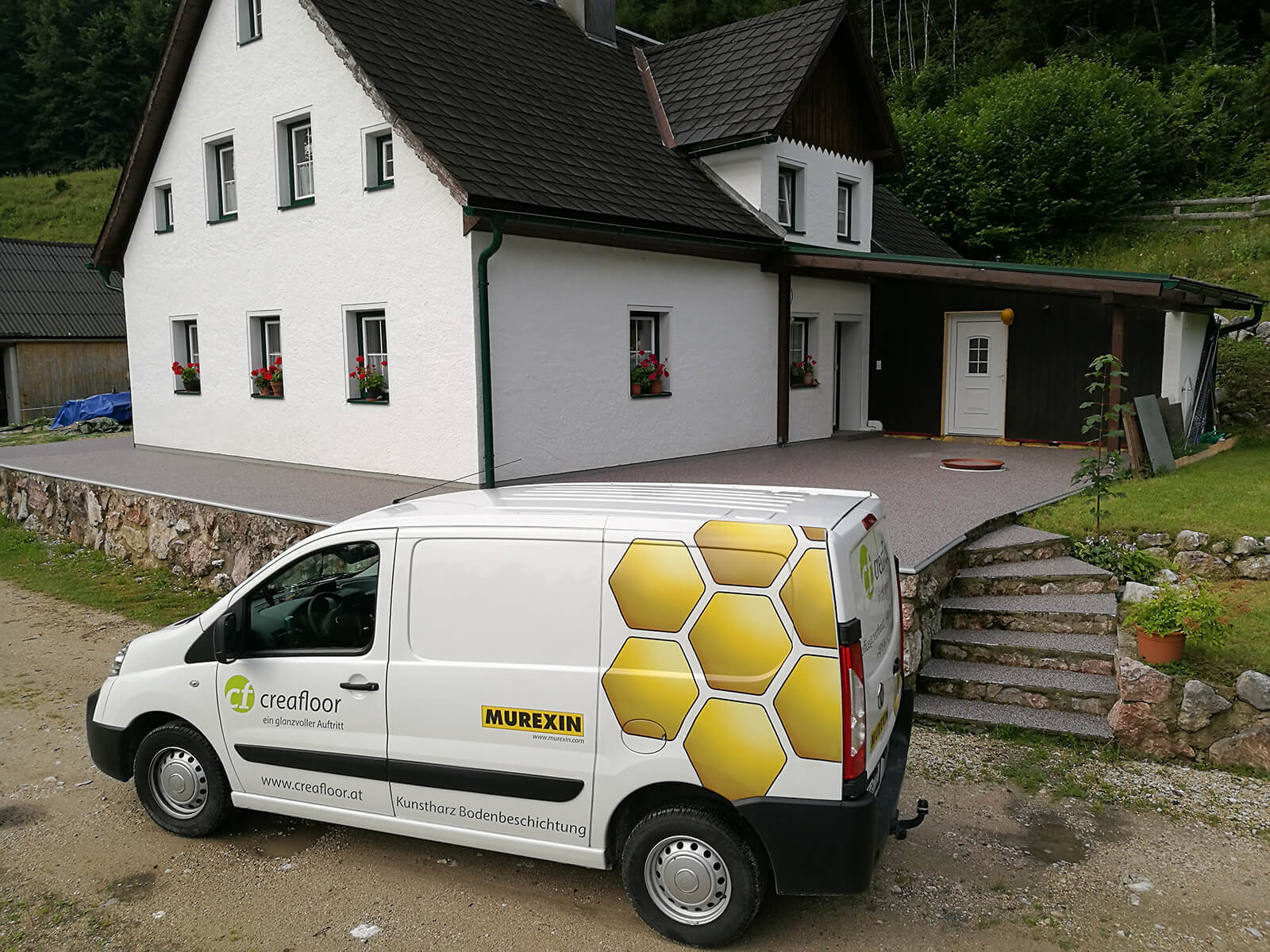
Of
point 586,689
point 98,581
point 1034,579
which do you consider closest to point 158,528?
point 98,581

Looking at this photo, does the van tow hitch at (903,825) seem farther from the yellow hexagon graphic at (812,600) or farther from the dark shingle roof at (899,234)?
the dark shingle roof at (899,234)

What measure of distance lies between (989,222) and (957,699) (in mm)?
25953

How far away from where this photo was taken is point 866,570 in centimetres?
438

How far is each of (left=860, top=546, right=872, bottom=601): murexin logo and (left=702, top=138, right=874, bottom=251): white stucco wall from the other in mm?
12814

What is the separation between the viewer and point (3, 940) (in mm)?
4465

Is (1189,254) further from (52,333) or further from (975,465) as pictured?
(52,333)

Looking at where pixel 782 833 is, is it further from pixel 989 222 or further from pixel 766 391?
pixel 989 222

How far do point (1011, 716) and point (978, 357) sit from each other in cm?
1154

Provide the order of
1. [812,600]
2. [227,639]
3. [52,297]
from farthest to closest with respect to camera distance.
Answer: [52,297] → [227,639] → [812,600]

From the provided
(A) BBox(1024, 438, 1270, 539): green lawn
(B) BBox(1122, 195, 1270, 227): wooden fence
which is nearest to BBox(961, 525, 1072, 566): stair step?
(A) BBox(1024, 438, 1270, 539): green lawn

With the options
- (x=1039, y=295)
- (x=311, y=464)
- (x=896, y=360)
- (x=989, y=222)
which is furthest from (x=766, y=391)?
(x=989, y=222)

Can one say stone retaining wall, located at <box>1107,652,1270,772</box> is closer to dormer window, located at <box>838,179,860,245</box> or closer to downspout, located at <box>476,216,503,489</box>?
downspout, located at <box>476,216,503,489</box>

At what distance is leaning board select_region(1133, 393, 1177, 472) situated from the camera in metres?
12.3

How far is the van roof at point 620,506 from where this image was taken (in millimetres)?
4414
